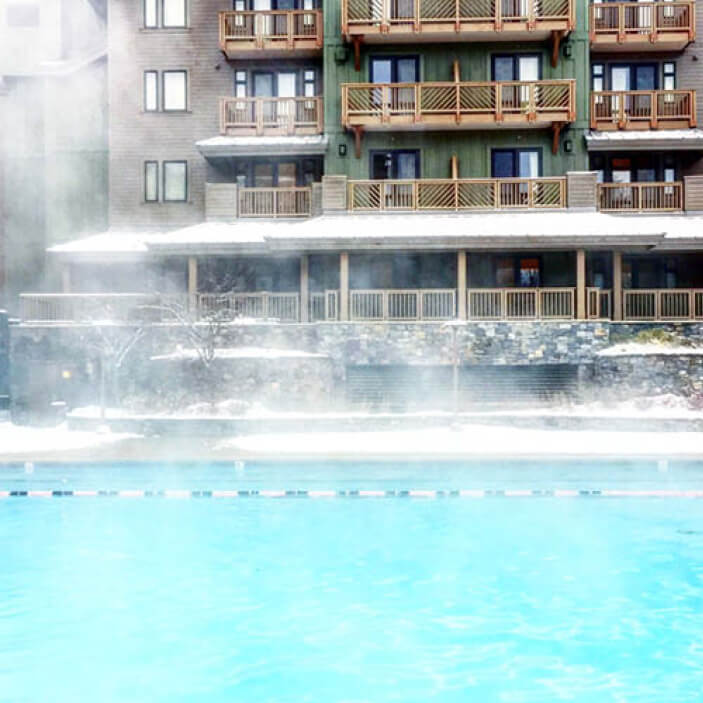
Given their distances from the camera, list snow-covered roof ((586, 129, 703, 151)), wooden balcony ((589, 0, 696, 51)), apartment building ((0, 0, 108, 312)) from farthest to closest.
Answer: apartment building ((0, 0, 108, 312))
wooden balcony ((589, 0, 696, 51))
snow-covered roof ((586, 129, 703, 151))

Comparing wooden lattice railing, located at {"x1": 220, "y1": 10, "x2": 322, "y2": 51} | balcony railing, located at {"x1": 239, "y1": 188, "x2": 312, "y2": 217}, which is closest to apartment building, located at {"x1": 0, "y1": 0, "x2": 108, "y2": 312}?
wooden lattice railing, located at {"x1": 220, "y1": 10, "x2": 322, "y2": 51}

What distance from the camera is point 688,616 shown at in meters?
12.9

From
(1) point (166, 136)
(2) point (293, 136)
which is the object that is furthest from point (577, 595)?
(1) point (166, 136)

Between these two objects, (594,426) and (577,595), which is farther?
(594,426)

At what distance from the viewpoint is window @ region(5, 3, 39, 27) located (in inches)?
1678

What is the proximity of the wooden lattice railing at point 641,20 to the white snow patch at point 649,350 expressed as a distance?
35.5 ft

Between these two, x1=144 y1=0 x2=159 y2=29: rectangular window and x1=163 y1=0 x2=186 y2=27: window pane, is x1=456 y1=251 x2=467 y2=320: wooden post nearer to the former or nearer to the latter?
x1=163 y1=0 x2=186 y2=27: window pane

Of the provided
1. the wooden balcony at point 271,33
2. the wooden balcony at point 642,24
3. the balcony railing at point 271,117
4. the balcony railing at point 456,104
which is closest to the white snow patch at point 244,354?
the balcony railing at point 456,104

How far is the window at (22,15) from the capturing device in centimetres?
4262

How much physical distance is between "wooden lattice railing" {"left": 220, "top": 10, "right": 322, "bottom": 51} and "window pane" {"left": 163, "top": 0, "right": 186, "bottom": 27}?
210 cm

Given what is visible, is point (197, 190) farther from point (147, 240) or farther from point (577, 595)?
point (577, 595)

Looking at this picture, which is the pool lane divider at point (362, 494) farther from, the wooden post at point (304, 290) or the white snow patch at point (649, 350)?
the wooden post at point (304, 290)

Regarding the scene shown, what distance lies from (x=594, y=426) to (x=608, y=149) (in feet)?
37.2

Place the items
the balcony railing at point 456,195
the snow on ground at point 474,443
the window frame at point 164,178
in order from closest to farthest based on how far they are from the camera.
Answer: the snow on ground at point 474,443, the balcony railing at point 456,195, the window frame at point 164,178
